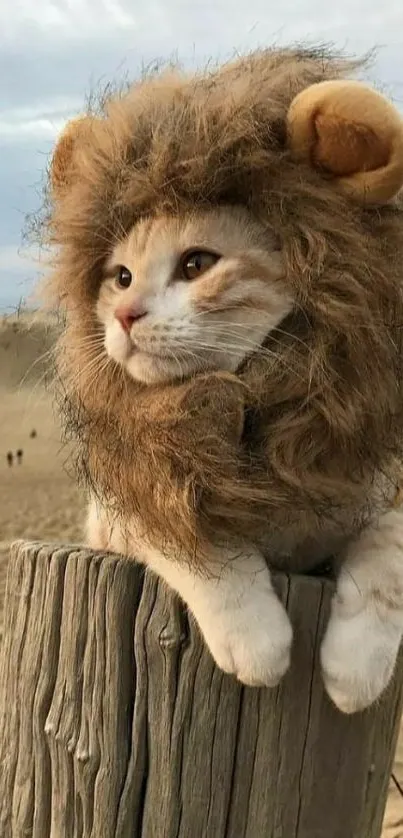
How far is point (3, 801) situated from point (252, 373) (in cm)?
66

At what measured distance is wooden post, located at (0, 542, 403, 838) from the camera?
3.37ft

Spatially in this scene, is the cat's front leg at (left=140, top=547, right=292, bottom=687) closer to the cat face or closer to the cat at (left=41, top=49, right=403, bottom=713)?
Result: the cat at (left=41, top=49, right=403, bottom=713)

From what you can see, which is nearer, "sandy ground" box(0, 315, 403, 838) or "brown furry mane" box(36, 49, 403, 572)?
"brown furry mane" box(36, 49, 403, 572)

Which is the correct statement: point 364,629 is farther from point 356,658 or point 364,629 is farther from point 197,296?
point 197,296

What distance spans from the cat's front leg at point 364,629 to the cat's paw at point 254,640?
53 millimetres

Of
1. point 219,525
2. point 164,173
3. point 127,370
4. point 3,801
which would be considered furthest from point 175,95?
point 3,801

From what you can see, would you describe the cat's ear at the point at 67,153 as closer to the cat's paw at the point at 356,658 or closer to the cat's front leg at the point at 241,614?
the cat's front leg at the point at 241,614

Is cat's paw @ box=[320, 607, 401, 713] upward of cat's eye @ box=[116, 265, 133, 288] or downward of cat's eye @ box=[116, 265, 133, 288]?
downward

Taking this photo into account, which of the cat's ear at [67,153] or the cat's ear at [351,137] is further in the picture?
the cat's ear at [67,153]

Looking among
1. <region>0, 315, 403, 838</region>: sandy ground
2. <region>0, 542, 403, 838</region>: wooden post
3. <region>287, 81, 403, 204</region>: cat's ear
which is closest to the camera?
<region>287, 81, 403, 204</region>: cat's ear

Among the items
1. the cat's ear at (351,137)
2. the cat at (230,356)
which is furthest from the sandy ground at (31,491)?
the cat's ear at (351,137)

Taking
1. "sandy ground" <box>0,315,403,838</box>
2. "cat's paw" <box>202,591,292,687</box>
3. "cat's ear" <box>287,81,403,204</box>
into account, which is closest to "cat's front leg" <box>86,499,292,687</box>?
"cat's paw" <box>202,591,292,687</box>

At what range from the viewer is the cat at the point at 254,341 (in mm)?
942

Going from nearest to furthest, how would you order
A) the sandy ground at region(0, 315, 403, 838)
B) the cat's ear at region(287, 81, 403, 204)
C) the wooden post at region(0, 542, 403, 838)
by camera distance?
the cat's ear at region(287, 81, 403, 204) < the wooden post at region(0, 542, 403, 838) < the sandy ground at region(0, 315, 403, 838)
